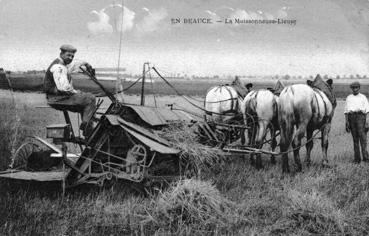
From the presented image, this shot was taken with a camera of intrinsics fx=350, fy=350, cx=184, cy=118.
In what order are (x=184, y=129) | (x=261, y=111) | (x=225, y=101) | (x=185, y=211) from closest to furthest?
(x=185, y=211), (x=184, y=129), (x=261, y=111), (x=225, y=101)

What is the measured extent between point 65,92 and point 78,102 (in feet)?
0.82

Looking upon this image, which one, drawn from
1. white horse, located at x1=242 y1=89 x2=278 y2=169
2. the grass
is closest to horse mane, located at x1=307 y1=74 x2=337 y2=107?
white horse, located at x1=242 y1=89 x2=278 y2=169

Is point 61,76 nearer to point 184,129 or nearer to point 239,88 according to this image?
point 184,129

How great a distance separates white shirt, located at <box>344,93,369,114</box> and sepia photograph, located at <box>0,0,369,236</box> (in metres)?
0.03

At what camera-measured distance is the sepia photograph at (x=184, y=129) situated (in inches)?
172

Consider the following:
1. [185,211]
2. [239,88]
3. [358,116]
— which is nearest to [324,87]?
[358,116]

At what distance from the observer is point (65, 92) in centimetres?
550

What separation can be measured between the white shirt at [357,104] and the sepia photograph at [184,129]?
33mm

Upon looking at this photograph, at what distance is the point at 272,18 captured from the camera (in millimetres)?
9234

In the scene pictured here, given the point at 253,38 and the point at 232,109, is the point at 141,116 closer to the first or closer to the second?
the point at 232,109

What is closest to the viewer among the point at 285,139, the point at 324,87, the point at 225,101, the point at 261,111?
the point at 285,139

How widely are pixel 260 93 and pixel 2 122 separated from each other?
21.0 feet

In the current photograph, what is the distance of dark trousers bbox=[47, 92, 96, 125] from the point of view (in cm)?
552

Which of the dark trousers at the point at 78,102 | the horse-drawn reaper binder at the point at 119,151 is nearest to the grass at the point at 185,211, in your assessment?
the horse-drawn reaper binder at the point at 119,151
